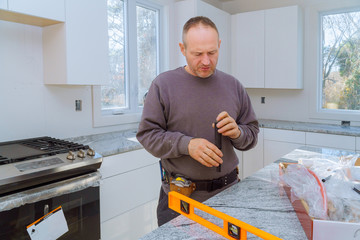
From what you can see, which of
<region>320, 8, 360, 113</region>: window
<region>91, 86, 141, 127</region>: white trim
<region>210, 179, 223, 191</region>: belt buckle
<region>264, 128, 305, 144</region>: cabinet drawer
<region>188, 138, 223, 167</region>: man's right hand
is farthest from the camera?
<region>320, 8, 360, 113</region>: window

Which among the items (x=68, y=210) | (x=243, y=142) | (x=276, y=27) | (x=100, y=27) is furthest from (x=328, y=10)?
(x=68, y=210)

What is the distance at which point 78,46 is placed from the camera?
6.75 feet

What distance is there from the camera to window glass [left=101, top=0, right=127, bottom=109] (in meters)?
2.78

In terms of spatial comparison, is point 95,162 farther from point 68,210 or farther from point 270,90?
point 270,90

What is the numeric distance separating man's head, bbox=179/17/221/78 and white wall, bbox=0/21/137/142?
1.43 meters

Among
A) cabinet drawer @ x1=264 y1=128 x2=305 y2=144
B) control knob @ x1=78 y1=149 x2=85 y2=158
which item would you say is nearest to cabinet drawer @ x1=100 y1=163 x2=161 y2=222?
control knob @ x1=78 y1=149 x2=85 y2=158

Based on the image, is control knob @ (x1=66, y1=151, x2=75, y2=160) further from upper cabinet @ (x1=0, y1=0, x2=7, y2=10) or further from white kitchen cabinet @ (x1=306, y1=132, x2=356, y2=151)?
white kitchen cabinet @ (x1=306, y1=132, x2=356, y2=151)

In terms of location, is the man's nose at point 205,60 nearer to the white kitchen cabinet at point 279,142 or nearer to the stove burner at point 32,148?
the stove burner at point 32,148

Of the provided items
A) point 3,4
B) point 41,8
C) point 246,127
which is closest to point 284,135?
point 246,127

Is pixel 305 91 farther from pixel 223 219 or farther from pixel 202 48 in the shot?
pixel 223 219

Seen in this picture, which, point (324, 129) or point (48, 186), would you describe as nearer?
point (48, 186)

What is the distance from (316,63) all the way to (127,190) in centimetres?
267

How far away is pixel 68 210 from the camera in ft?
5.48

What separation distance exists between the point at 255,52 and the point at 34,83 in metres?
2.54
